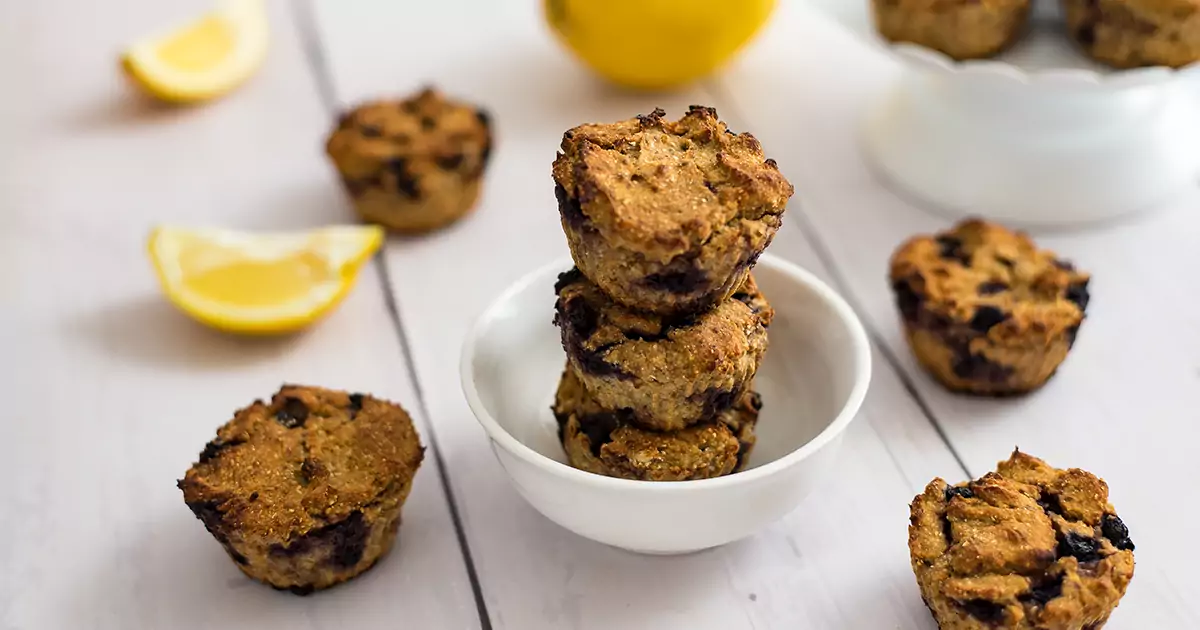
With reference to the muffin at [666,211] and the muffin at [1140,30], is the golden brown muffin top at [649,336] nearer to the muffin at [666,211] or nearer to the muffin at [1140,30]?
the muffin at [666,211]

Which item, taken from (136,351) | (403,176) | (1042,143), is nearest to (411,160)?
(403,176)

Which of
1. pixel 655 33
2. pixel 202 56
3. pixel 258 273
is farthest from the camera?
pixel 202 56

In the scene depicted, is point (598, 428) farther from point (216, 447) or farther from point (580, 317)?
point (216, 447)

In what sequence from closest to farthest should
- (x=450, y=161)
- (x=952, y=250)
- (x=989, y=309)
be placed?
(x=989, y=309) → (x=952, y=250) → (x=450, y=161)

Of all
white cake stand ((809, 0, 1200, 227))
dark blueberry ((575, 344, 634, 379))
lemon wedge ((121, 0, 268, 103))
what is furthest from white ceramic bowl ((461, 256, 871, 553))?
lemon wedge ((121, 0, 268, 103))

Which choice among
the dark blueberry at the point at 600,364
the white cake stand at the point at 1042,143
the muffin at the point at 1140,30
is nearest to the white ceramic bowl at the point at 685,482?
the dark blueberry at the point at 600,364

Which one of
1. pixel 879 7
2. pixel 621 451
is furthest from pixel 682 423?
pixel 879 7

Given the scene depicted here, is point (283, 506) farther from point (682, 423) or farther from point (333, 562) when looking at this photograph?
point (682, 423)

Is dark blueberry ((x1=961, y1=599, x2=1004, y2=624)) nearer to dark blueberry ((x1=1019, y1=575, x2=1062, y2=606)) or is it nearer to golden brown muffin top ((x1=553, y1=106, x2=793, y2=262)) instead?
dark blueberry ((x1=1019, y1=575, x2=1062, y2=606))
